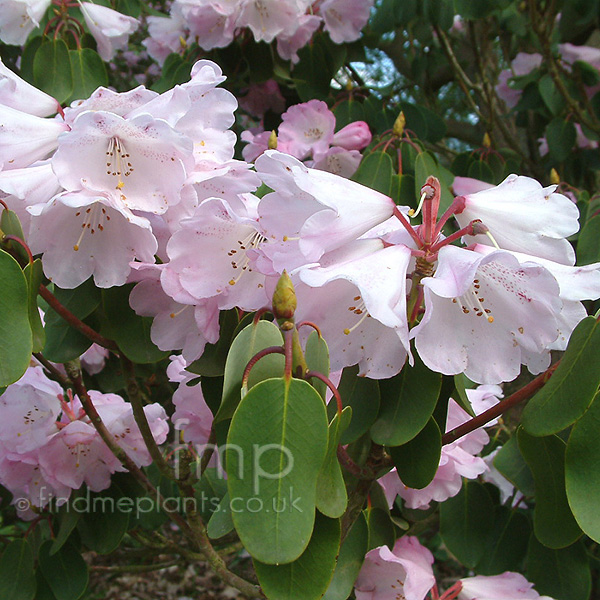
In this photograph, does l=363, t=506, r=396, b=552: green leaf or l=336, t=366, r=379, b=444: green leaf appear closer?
l=336, t=366, r=379, b=444: green leaf

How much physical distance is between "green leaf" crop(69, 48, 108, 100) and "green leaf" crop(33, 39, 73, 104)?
36 millimetres

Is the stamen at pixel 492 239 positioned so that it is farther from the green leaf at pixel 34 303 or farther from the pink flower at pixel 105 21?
the pink flower at pixel 105 21

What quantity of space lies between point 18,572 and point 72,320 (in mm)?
755

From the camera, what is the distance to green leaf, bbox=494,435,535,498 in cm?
113

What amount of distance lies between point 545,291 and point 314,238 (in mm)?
221

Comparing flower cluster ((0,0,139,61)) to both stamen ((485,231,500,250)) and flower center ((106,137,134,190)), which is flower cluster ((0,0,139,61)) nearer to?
flower center ((106,137,134,190))

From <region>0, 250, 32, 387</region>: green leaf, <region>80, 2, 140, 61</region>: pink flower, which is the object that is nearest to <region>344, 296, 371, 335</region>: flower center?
<region>0, 250, 32, 387</region>: green leaf

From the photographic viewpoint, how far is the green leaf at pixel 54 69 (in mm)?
1518

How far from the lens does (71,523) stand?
125 centimetres

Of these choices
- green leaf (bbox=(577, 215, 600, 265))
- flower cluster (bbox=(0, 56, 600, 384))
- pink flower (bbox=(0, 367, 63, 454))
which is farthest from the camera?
green leaf (bbox=(577, 215, 600, 265))

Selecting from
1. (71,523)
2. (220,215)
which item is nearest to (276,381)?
(220,215)

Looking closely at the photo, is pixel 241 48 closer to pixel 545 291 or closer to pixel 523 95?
pixel 523 95

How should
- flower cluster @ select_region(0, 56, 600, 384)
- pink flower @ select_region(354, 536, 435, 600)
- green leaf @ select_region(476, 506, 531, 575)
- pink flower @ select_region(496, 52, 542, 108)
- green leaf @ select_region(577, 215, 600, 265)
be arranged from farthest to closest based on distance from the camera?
pink flower @ select_region(496, 52, 542, 108) → green leaf @ select_region(476, 506, 531, 575) → green leaf @ select_region(577, 215, 600, 265) → pink flower @ select_region(354, 536, 435, 600) → flower cluster @ select_region(0, 56, 600, 384)

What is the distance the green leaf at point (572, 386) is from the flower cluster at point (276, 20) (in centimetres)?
140
